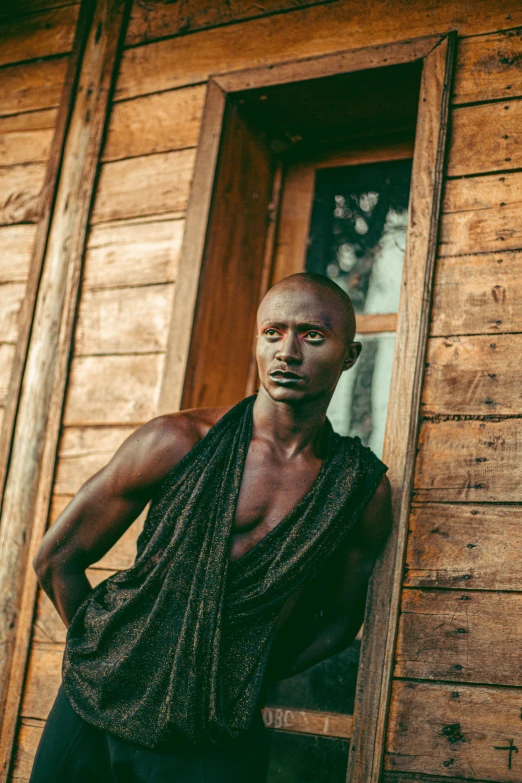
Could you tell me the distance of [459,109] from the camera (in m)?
2.80

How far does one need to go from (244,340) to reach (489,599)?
51.7 inches

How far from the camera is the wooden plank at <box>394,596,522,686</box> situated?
2.39 metres

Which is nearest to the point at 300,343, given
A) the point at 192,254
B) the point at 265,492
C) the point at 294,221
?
the point at 265,492

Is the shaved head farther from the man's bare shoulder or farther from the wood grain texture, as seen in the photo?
the wood grain texture

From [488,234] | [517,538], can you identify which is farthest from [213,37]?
[517,538]

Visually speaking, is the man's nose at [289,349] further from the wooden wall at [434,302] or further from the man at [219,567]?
the wooden wall at [434,302]

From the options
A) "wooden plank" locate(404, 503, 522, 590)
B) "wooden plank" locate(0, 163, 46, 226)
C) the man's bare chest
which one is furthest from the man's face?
"wooden plank" locate(0, 163, 46, 226)

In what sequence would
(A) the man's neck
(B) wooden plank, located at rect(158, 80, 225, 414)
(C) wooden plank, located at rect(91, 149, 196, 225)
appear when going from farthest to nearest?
(C) wooden plank, located at rect(91, 149, 196, 225), (B) wooden plank, located at rect(158, 80, 225, 414), (A) the man's neck

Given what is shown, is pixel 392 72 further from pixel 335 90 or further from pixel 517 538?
pixel 517 538

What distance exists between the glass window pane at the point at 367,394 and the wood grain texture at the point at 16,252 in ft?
4.00

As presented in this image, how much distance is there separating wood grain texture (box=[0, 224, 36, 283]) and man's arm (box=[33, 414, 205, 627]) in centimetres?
120

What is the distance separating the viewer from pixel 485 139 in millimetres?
2750

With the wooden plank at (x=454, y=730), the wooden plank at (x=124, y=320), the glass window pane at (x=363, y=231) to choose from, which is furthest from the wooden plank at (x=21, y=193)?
the wooden plank at (x=454, y=730)

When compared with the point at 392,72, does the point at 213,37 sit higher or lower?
higher
